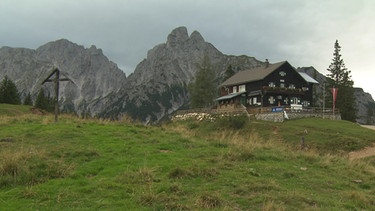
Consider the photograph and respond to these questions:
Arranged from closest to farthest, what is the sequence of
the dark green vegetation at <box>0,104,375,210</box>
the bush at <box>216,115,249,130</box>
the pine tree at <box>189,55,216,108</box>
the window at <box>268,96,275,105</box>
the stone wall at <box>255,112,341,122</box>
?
the dark green vegetation at <box>0,104,375,210</box> → the bush at <box>216,115,249,130</box> → the stone wall at <box>255,112,341,122</box> → the window at <box>268,96,275,105</box> → the pine tree at <box>189,55,216,108</box>

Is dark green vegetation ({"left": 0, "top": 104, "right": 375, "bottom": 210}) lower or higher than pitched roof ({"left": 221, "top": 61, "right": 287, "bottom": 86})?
lower

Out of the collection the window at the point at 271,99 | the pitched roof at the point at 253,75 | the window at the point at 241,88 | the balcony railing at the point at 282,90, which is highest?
the pitched roof at the point at 253,75

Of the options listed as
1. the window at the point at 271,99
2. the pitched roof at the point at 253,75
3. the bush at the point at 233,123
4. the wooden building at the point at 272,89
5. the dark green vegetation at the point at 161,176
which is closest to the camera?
the dark green vegetation at the point at 161,176

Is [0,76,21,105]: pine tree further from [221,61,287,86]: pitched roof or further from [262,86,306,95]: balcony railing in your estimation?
[262,86,306,95]: balcony railing

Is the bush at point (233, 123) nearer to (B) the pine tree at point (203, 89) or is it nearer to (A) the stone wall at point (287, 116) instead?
(A) the stone wall at point (287, 116)

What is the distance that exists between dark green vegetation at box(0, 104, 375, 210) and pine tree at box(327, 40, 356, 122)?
69.9 meters

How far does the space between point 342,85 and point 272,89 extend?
22.9 metres

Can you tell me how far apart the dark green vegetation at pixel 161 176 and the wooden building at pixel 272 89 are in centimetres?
5888

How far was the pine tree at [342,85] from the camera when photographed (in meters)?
83.3

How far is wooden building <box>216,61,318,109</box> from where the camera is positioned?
78.3 m

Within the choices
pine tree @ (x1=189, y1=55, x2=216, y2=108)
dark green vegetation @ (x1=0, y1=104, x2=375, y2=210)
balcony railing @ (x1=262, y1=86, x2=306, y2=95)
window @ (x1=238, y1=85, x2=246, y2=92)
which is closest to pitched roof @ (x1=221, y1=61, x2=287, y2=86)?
window @ (x1=238, y1=85, x2=246, y2=92)

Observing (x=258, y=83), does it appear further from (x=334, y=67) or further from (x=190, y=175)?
(x=190, y=175)

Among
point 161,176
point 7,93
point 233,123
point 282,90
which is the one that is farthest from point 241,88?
point 161,176

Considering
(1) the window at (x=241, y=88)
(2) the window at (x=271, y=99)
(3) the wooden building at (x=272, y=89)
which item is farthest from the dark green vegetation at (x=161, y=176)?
(1) the window at (x=241, y=88)
